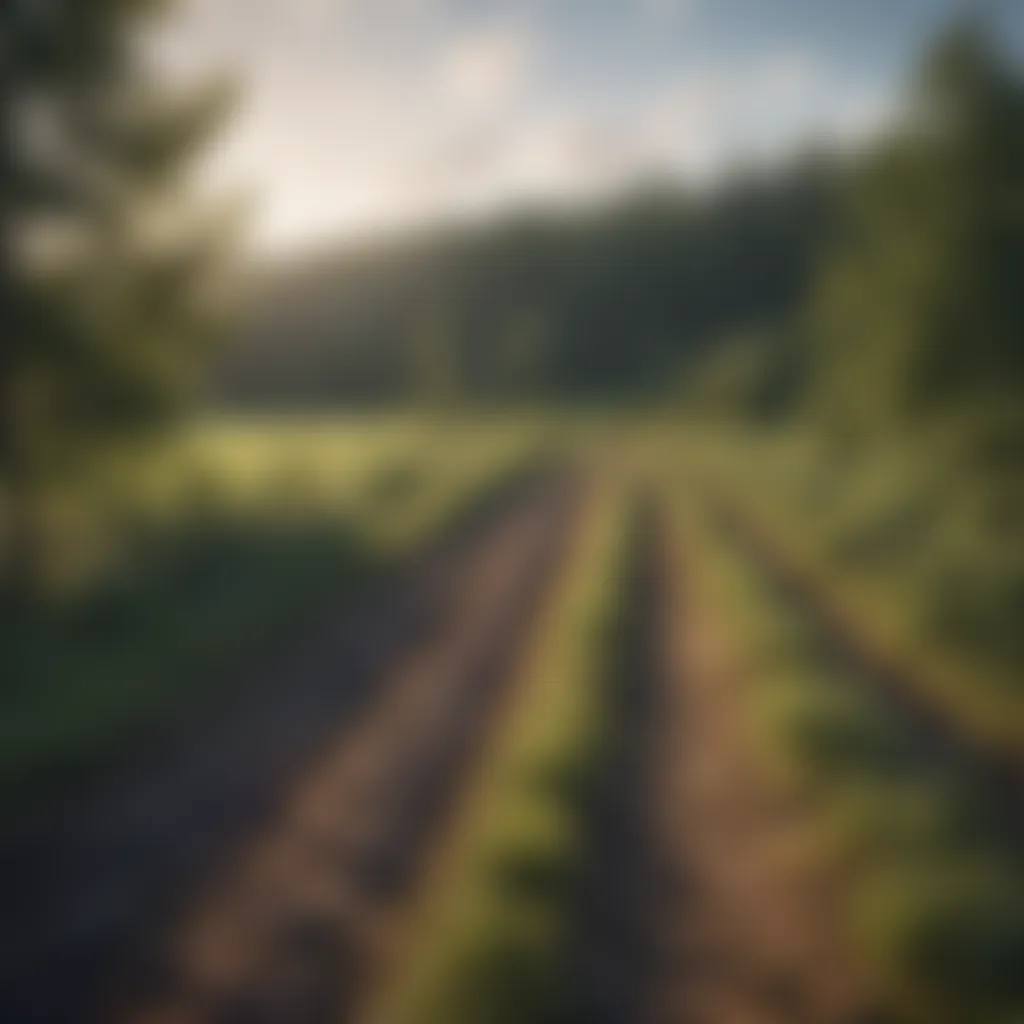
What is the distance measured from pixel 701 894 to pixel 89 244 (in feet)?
38.7

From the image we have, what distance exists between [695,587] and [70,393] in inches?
386

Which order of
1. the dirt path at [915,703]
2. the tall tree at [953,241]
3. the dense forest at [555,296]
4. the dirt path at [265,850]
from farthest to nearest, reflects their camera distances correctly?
the dense forest at [555,296], the tall tree at [953,241], the dirt path at [915,703], the dirt path at [265,850]

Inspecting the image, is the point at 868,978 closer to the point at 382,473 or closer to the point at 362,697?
the point at 362,697

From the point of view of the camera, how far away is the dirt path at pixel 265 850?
21.5 ft

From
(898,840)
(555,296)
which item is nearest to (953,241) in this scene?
(898,840)

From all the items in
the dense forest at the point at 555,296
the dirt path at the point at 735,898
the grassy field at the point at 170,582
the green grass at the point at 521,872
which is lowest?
the dirt path at the point at 735,898

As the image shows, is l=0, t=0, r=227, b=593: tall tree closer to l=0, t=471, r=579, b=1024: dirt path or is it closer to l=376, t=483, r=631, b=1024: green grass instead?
l=0, t=471, r=579, b=1024: dirt path

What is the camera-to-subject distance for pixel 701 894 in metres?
7.68

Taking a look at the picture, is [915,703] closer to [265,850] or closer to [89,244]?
[265,850]

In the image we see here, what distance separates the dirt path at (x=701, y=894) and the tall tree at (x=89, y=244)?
8.16 m

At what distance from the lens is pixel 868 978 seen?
6332mm

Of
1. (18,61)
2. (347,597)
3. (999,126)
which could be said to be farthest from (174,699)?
(999,126)

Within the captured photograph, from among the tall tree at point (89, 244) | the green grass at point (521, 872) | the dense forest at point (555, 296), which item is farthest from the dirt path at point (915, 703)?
the dense forest at point (555, 296)

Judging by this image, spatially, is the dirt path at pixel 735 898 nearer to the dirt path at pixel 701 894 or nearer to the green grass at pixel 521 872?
the dirt path at pixel 701 894
